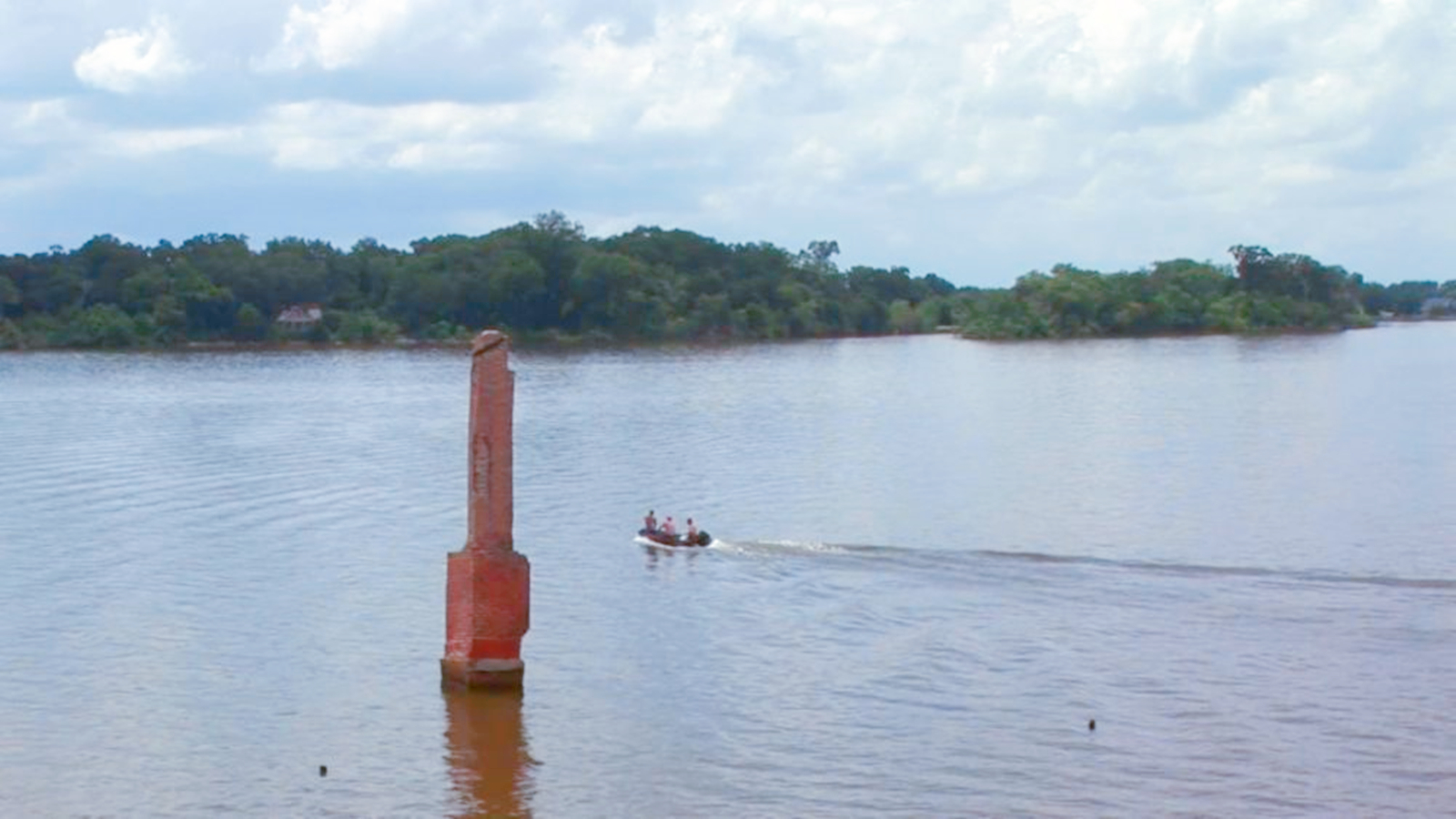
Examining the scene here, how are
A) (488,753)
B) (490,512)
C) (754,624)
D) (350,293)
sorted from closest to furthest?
(488,753)
(490,512)
(754,624)
(350,293)

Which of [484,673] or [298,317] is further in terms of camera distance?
[298,317]

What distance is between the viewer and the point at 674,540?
121 ft

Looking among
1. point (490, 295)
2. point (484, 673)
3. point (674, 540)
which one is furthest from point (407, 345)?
point (484, 673)

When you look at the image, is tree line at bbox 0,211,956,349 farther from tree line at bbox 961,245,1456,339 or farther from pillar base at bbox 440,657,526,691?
pillar base at bbox 440,657,526,691

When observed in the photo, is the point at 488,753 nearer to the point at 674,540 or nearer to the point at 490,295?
the point at 674,540

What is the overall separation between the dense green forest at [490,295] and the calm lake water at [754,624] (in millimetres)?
79098

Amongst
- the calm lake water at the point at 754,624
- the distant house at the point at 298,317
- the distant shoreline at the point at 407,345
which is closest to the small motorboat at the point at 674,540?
the calm lake water at the point at 754,624

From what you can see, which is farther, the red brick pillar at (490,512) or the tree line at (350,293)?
the tree line at (350,293)

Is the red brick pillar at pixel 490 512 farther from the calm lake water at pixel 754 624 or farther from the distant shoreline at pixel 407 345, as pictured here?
the distant shoreline at pixel 407 345

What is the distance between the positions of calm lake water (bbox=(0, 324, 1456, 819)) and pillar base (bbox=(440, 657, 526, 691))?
0.27m

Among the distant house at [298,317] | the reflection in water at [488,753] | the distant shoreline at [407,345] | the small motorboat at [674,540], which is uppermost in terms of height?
the distant house at [298,317]

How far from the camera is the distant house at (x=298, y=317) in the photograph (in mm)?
147250

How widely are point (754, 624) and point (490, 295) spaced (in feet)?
382

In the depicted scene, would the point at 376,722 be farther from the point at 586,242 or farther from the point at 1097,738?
the point at 586,242
